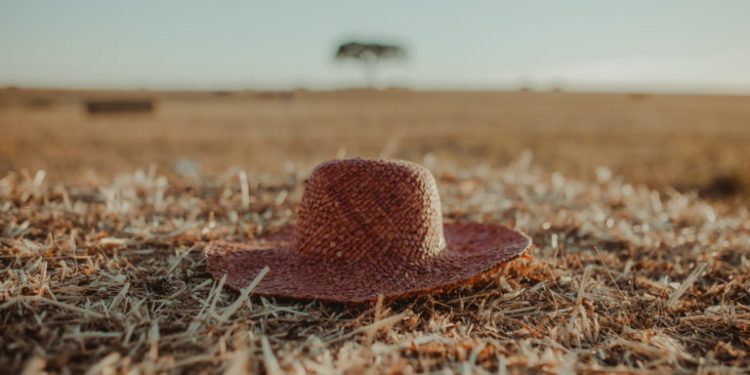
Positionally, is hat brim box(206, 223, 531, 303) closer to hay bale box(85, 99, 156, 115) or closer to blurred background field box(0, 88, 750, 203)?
blurred background field box(0, 88, 750, 203)

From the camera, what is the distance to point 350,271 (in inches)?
110

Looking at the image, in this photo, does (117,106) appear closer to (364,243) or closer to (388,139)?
(388,139)

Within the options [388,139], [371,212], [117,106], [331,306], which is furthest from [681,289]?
[117,106]

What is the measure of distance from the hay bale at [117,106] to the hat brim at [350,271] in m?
29.3

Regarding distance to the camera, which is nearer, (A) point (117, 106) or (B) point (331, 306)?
(B) point (331, 306)

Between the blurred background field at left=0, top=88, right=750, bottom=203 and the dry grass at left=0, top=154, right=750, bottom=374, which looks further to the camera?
the blurred background field at left=0, top=88, right=750, bottom=203

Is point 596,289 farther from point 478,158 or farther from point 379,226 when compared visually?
point 478,158

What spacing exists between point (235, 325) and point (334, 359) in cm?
47

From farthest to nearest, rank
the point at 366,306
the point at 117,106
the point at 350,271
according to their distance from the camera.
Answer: the point at 117,106
the point at 350,271
the point at 366,306

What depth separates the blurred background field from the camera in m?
12.4

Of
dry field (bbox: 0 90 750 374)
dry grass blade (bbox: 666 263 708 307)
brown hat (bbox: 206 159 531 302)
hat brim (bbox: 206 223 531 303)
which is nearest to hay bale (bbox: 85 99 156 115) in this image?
dry field (bbox: 0 90 750 374)

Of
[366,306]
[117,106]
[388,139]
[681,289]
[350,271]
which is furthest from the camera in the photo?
[117,106]

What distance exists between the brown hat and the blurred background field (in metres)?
2.27

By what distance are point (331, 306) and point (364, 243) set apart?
1.24 feet
